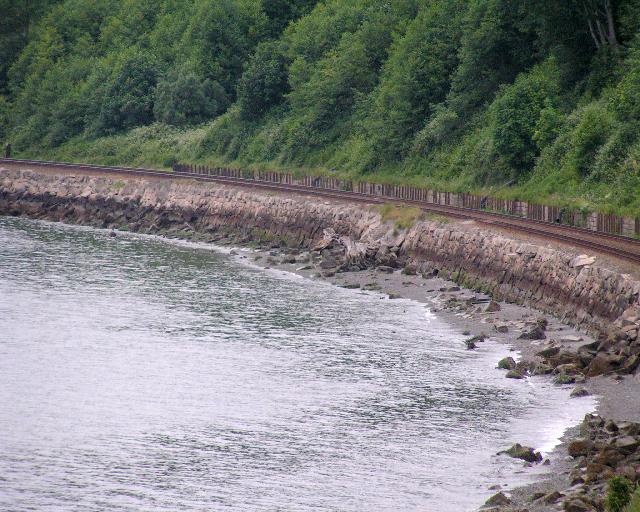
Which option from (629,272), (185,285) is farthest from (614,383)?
(185,285)

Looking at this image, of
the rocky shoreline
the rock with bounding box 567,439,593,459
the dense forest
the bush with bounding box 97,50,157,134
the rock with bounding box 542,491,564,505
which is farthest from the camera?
the bush with bounding box 97,50,157,134

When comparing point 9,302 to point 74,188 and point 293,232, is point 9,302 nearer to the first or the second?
point 293,232

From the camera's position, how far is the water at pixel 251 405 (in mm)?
30531

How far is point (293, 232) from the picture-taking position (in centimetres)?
7762

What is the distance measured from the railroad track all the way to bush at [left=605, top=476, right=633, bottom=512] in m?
21.9

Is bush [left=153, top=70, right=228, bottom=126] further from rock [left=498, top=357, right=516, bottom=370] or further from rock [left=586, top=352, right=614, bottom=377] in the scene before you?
rock [left=586, top=352, right=614, bottom=377]

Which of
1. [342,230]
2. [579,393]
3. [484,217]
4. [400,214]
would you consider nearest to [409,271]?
[484,217]

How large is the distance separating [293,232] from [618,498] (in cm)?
5394

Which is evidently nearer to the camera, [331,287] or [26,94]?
[331,287]

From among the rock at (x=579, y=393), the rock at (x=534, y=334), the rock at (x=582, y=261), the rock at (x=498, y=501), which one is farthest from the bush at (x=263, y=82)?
the rock at (x=498, y=501)

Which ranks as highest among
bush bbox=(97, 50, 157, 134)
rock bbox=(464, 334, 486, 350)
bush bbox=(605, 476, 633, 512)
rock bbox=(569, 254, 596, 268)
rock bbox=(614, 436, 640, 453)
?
bush bbox=(97, 50, 157, 134)

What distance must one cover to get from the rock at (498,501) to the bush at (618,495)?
3.44m

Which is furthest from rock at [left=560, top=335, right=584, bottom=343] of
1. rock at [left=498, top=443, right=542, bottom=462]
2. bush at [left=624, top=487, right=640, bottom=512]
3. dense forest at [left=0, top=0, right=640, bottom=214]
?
bush at [left=624, top=487, right=640, bottom=512]

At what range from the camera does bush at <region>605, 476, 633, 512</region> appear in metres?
24.6
